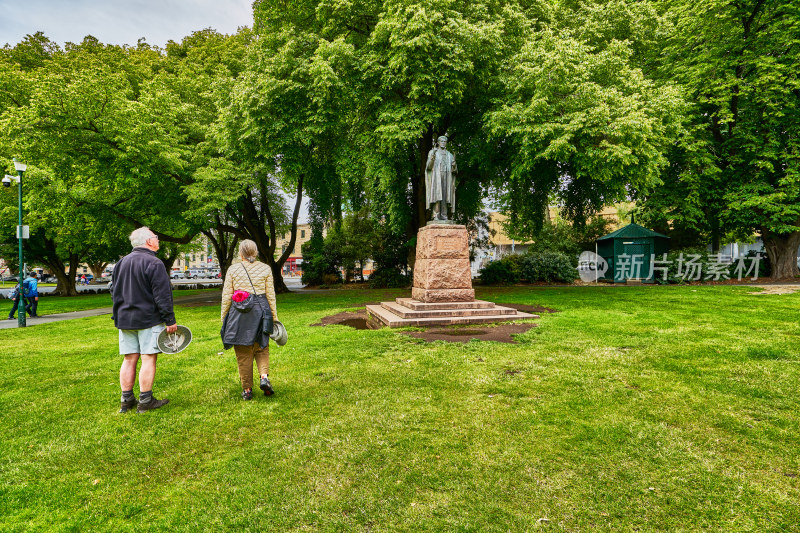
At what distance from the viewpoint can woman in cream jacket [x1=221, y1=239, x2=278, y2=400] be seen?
4434mm

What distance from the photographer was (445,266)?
10.3 metres

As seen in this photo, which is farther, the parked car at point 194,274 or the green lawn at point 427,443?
the parked car at point 194,274

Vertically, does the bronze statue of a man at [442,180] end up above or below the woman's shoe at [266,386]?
above

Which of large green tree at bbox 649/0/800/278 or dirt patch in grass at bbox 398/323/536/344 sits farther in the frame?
large green tree at bbox 649/0/800/278

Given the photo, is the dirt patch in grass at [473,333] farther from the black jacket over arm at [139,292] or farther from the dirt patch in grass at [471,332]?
the black jacket over arm at [139,292]

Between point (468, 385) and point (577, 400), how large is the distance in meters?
1.24

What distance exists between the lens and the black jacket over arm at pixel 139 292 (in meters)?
4.25

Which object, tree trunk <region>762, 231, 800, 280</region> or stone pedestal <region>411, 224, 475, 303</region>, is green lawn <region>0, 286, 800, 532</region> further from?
tree trunk <region>762, 231, 800, 280</region>

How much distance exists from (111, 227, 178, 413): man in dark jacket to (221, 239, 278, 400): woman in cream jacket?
609 millimetres

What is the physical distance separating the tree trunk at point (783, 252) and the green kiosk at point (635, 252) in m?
4.54

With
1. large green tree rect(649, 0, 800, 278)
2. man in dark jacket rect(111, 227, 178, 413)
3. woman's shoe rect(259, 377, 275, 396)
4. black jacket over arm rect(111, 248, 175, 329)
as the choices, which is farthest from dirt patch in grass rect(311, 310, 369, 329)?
large green tree rect(649, 0, 800, 278)

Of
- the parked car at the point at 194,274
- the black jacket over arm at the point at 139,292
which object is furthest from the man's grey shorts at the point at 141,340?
the parked car at the point at 194,274

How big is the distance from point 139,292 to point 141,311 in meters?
0.21

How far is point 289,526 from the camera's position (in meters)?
2.49
